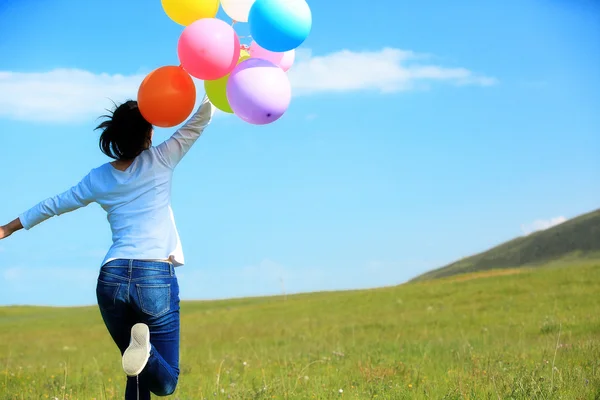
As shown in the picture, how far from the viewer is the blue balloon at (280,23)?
15.4 ft

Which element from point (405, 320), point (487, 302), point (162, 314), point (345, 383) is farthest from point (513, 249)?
point (162, 314)

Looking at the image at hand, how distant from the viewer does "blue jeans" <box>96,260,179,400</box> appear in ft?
13.4

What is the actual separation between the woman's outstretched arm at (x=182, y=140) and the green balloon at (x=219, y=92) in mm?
437

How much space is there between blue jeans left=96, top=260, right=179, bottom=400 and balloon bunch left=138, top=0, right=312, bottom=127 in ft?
3.51

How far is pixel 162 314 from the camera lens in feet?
13.6

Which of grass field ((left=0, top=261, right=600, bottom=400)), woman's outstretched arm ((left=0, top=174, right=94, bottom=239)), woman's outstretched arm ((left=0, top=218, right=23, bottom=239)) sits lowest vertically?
grass field ((left=0, top=261, right=600, bottom=400))

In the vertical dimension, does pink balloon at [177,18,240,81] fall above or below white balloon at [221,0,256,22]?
below

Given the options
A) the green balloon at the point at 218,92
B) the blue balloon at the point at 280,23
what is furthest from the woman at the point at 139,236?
the blue balloon at the point at 280,23

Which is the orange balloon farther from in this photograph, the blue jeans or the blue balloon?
the blue jeans

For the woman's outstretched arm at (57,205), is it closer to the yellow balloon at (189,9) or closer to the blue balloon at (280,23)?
the yellow balloon at (189,9)

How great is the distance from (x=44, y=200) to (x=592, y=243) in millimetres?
39039

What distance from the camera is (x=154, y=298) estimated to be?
4.09m

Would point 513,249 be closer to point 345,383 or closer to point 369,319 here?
point 369,319

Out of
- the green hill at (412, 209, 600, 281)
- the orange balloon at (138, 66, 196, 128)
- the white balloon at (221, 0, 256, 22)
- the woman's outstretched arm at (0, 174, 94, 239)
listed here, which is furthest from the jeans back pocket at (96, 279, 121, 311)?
the green hill at (412, 209, 600, 281)
